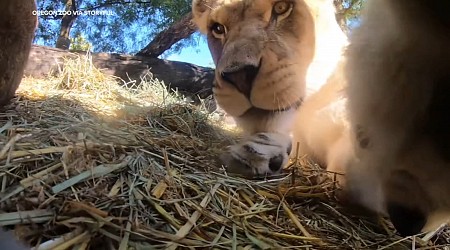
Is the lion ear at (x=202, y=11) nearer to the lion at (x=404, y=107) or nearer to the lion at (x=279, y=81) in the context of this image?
the lion at (x=279, y=81)

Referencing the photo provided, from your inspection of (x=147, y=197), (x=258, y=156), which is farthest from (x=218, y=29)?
(x=147, y=197)

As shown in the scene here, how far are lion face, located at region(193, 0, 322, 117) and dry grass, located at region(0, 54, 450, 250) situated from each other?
20cm

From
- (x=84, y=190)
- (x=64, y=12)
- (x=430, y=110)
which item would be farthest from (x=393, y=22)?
(x=64, y=12)

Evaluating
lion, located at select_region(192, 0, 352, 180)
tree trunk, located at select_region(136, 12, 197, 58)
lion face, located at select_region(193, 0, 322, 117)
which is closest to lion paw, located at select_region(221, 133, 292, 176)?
lion, located at select_region(192, 0, 352, 180)

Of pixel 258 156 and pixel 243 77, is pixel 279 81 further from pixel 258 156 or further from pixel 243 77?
pixel 258 156

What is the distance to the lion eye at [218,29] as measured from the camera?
1935mm

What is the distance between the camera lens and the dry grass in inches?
38.5

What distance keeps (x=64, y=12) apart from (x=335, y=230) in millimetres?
2956

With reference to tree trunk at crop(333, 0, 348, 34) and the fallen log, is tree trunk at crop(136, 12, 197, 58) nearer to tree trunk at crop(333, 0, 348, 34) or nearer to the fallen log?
the fallen log

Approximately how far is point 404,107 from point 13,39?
4.04 feet

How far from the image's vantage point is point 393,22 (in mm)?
1085

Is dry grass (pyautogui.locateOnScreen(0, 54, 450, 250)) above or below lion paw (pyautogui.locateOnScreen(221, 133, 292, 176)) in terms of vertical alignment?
below

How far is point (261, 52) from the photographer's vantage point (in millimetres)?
1672

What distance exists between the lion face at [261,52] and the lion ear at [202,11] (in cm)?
3
